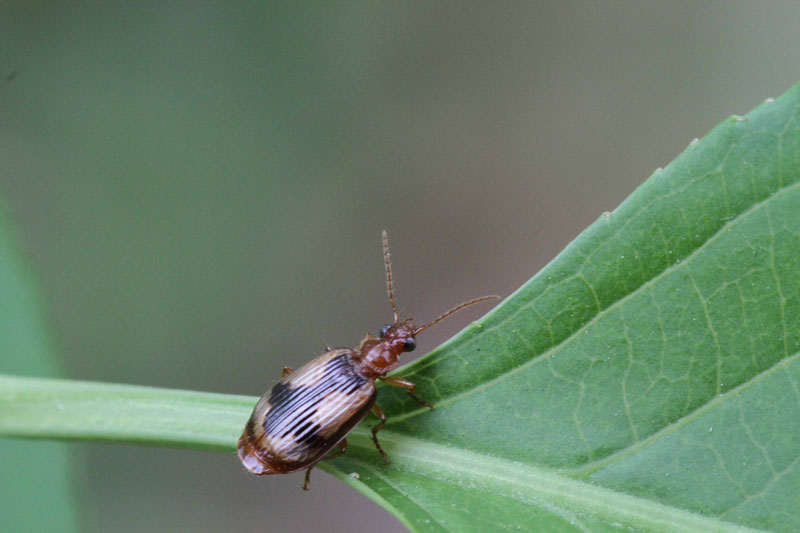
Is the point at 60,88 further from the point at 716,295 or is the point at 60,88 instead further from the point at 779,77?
the point at 779,77

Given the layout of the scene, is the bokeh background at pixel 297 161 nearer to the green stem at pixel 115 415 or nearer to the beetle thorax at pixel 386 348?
the beetle thorax at pixel 386 348

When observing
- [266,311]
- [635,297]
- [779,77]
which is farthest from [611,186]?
[635,297]

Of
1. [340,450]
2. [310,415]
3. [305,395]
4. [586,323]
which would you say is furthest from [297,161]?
[586,323]

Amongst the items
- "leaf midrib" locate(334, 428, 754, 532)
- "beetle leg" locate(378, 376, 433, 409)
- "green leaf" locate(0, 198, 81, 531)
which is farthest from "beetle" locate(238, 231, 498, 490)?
"green leaf" locate(0, 198, 81, 531)

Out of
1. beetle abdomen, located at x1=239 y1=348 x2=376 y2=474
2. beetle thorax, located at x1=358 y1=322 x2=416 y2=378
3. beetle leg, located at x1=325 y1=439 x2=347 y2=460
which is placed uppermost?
beetle thorax, located at x1=358 y1=322 x2=416 y2=378

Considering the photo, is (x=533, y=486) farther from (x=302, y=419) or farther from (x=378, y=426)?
(x=302, y=419)

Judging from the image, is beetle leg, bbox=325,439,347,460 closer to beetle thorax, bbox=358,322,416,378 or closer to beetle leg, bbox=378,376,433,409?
beetle leg, bbox=378,376,433,409

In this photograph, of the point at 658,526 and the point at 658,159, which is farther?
the point at 658,159
